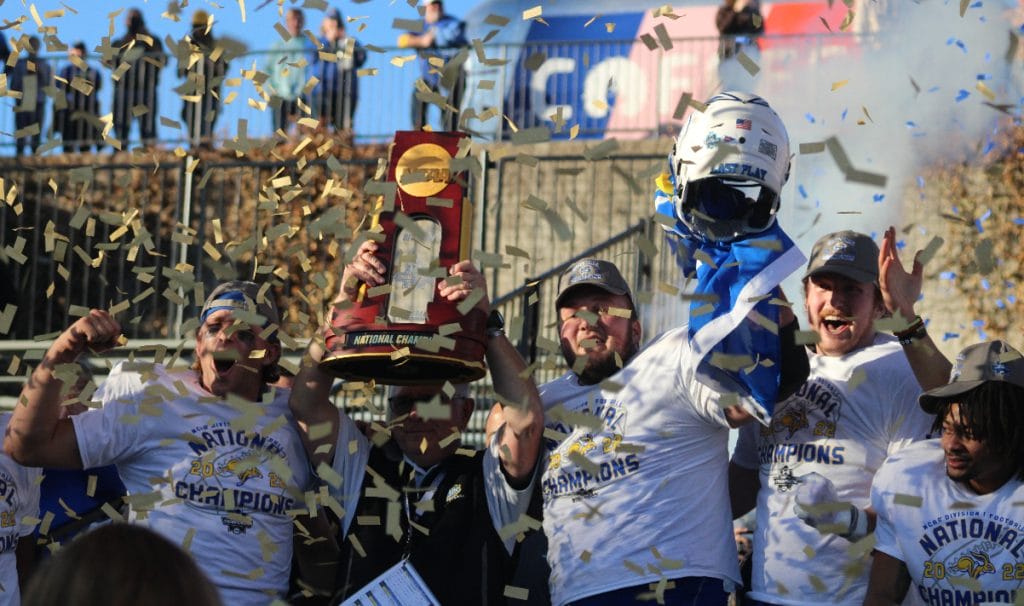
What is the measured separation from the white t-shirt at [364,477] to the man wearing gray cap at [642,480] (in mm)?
129

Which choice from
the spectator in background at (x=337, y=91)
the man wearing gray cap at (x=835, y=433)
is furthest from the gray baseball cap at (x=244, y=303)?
the spectator in background at (x=337, y=91)

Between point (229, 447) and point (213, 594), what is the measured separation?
2.58 metres

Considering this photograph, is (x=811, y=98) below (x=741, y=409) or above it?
above

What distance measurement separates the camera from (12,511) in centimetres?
499

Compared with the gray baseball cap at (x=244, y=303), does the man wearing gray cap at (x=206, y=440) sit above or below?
below

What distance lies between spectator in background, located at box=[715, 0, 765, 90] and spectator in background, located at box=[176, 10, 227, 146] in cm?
408

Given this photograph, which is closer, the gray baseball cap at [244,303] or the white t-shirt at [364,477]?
the white t-shirt at [364,477]

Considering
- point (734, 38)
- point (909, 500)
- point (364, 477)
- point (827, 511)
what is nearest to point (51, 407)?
point (364, 477)

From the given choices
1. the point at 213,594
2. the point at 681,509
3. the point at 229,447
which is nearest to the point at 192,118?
the point at 229,447

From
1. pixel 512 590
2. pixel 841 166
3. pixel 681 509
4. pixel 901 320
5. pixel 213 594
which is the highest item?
pixel 841 166

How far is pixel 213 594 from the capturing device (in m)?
2.32

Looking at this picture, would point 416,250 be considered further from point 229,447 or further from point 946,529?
point 946,529

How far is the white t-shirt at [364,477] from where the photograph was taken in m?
4.79

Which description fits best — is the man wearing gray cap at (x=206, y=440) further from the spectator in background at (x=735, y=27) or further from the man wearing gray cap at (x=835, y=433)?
the spectator in background at (x=735, y=27)
